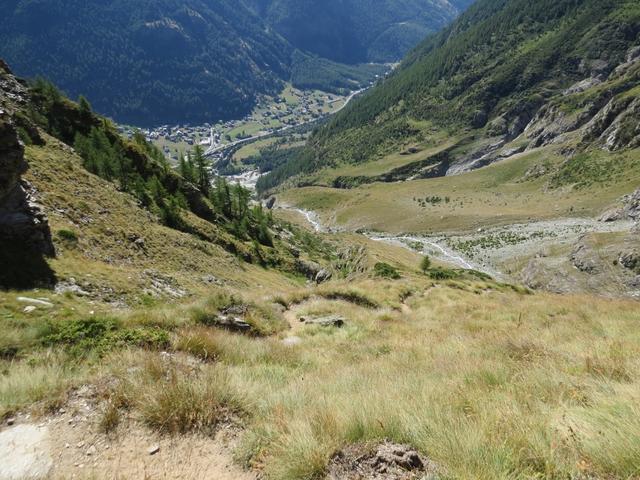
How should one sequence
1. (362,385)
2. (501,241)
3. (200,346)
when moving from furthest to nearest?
(501,241), (200,346), (362,385)

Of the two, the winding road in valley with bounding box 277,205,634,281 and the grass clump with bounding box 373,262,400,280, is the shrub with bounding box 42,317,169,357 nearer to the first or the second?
the grass clump with bounding box 373,262,400,280

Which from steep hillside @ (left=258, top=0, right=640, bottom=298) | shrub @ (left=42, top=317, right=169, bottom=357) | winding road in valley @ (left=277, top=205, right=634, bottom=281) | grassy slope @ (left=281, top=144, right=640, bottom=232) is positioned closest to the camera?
shrub @ (left=42, top=317, right=169, bottom=357)

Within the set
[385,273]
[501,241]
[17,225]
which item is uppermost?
[17,225]

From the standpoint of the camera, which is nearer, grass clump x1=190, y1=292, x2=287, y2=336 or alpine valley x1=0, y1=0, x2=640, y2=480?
alpine valley x1=0, y1=0, x2=640, y2=480

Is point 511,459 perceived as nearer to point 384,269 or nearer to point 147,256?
point 147,256

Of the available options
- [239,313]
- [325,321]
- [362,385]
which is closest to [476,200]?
[325,321]

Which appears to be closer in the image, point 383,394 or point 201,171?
point 383,394

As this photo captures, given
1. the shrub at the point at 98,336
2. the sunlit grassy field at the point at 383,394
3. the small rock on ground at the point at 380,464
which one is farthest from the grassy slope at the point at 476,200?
the small rock on ground at the point at 380,464

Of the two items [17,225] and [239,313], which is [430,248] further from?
[17,225]

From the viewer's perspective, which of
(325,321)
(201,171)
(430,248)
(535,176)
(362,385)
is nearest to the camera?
(362,385)

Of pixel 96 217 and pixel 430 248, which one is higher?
pixel 96 217

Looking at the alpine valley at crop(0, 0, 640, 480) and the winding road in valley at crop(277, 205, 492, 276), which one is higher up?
the alpine valley at crop(0, 0, 640, 480)

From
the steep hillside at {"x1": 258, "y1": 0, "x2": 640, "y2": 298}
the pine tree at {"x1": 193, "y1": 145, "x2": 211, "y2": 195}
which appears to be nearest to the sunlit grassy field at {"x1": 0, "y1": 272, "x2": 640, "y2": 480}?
the steep hillside at {"x1": 258, "y1": 0, "x2": 640, "y2": 298}

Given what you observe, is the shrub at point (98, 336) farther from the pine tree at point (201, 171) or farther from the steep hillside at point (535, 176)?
the pine tree at point (201, 171)
